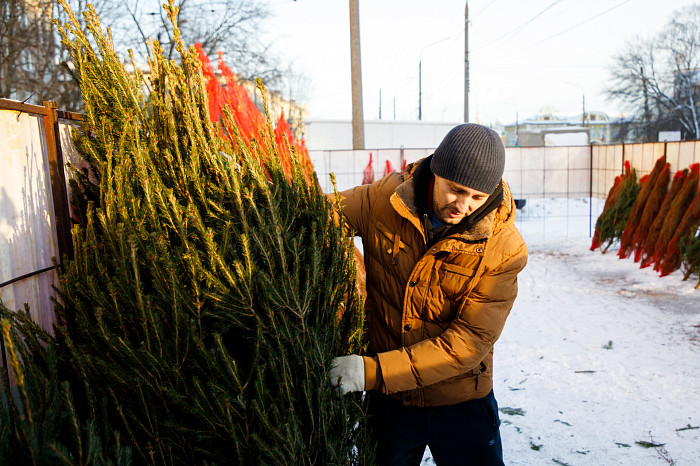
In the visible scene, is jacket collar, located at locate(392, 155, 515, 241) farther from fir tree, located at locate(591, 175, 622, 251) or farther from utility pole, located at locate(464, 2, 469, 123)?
utility pole, located at locate(464, 2, 469, 123)

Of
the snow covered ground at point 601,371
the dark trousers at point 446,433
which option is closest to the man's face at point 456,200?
the dark trousers at point 446,433

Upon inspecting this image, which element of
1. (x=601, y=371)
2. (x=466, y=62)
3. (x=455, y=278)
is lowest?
(x=601, y=371)

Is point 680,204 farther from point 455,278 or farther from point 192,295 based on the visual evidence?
point 192,295

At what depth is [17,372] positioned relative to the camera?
1049mm

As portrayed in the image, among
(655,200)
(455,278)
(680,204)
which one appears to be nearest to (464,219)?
(455,278)

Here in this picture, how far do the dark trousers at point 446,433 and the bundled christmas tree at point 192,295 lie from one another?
319 millimetres

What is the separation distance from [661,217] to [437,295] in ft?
25.0

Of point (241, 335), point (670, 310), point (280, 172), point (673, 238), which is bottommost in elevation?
point (670, 310)

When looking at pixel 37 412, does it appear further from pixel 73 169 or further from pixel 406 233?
pixel 406 233

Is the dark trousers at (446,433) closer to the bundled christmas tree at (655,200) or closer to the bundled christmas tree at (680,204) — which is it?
the bundled christmas tree at (680,204)

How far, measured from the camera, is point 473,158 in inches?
73.6

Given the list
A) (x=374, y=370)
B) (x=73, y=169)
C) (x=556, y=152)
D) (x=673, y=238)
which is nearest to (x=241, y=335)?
(x=374, y=370)

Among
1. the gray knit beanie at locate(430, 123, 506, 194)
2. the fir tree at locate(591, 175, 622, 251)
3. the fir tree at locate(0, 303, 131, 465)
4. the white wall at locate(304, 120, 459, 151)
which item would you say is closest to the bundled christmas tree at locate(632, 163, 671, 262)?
the fir tree at locate(591, 175, 622, 251)

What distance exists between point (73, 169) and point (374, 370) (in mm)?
1410
